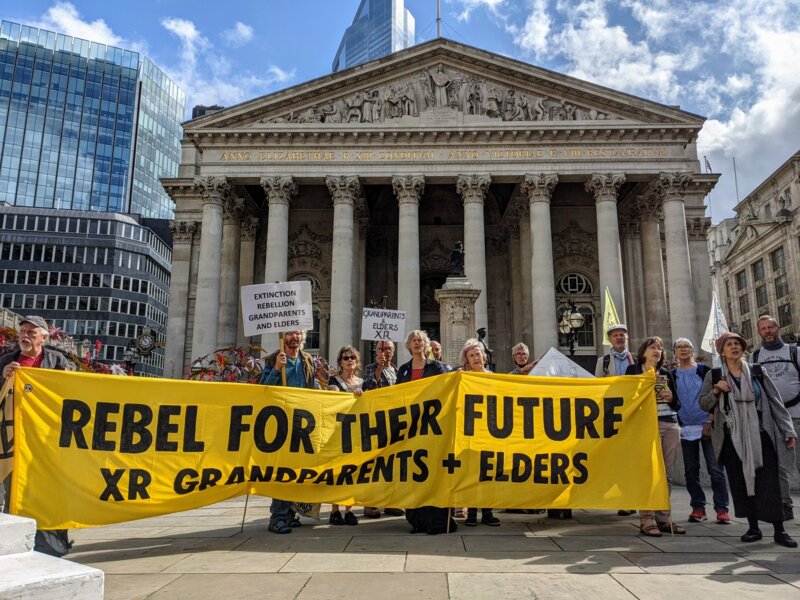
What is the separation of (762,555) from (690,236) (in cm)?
3107

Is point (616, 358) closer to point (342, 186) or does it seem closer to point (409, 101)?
point (342, 186)

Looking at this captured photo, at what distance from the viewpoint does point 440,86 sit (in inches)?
1201

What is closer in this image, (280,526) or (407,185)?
(280,526)

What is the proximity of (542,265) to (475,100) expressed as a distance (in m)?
9.53

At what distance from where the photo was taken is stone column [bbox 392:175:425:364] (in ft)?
90.9

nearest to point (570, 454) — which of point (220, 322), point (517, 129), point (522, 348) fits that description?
point (522, 348)

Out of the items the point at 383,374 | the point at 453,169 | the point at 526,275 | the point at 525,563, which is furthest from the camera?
the point at 526,275

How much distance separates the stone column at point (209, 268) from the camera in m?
28.1

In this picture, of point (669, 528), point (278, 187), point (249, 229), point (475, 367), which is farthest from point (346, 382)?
point (249, 229)

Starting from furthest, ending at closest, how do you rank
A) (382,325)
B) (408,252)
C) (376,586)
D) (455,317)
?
(408,252) → (455,317) → (382,325) → (376,586)

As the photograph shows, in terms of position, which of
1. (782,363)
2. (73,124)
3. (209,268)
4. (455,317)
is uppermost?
(73,124)

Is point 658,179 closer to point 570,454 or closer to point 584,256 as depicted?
point 584,256

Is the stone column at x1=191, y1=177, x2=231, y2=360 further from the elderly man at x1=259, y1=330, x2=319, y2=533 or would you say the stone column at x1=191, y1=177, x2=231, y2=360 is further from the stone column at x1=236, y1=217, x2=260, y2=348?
the elderly man at x1=259, y1=330, x2=319, y2=533

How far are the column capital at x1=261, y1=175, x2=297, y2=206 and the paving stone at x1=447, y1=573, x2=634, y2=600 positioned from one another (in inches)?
1048
